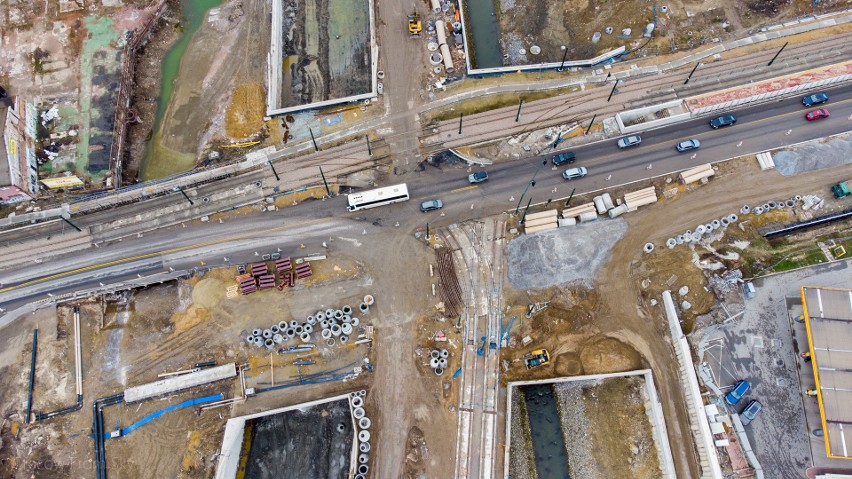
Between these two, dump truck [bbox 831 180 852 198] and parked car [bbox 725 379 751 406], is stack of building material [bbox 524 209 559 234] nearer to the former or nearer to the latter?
parked car [bbox 725 379 751 406]

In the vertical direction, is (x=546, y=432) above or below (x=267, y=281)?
below

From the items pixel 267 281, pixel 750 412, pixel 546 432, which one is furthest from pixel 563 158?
pixel 267 281

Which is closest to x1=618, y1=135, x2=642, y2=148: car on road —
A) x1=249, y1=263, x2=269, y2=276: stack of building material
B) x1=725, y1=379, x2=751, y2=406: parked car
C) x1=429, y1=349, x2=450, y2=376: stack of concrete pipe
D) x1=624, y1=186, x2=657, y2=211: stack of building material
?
x1=624, y1=186, x2=657, y2=211: stack of building material

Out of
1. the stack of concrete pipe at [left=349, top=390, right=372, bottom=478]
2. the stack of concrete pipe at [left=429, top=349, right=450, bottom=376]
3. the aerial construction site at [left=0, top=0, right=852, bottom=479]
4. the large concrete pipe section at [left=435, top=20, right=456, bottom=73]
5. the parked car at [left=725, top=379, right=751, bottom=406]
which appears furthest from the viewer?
the large concrete pipe section at [left=435, top=20, right=456, bottom=73]

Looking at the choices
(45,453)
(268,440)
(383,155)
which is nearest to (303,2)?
(383,155)

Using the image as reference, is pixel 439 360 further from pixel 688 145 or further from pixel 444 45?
pixel 444 45
